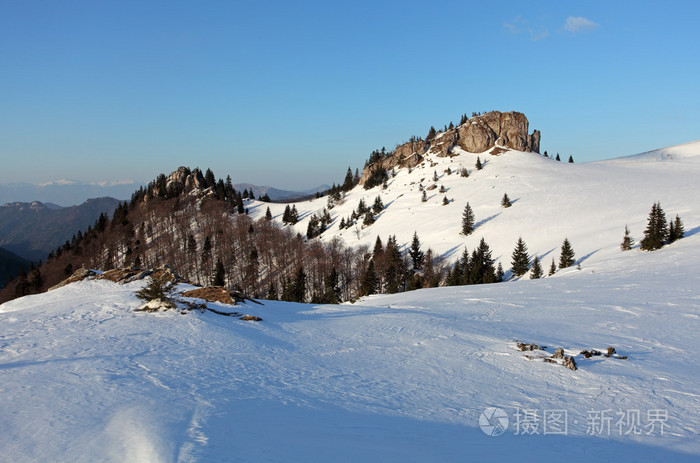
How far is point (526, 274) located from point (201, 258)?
74.3 m

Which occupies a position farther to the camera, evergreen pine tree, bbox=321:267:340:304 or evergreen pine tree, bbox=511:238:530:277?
evergreen pine tree, bbox=321:267:340:304

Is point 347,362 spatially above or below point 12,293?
above

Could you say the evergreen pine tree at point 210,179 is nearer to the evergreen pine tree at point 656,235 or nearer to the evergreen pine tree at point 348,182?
the evergreen pine tree at point 348,182

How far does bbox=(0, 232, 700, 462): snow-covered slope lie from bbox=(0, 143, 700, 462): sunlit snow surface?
0.13 ft

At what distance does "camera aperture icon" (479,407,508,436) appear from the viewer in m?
5.86

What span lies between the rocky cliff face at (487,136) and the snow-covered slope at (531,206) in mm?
10836

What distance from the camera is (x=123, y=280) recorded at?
716 inches

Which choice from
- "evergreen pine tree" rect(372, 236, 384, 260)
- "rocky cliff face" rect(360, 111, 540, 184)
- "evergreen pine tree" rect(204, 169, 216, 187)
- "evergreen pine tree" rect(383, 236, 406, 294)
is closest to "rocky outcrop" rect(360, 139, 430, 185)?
"rocky cliff face" rect(360, 111, 540, 184)

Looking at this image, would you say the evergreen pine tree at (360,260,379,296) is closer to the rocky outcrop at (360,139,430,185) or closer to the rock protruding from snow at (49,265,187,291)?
the rock protruding from snow at (49,265,187,291)

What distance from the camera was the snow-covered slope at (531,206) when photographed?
54438mm

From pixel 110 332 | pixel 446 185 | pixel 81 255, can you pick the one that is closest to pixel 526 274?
pixel 110 332

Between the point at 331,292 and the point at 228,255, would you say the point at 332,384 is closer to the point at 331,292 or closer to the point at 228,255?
the point at 331,292

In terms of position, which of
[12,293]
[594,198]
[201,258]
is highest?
[594,198]

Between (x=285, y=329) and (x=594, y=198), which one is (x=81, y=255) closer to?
(x=285, y=329)
